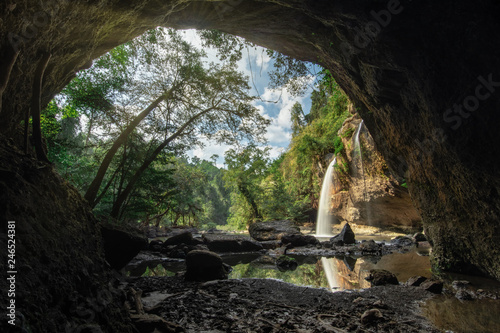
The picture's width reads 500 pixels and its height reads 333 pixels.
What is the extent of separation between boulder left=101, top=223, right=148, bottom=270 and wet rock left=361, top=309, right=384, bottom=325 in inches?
225

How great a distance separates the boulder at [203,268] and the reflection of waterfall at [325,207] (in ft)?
57.5

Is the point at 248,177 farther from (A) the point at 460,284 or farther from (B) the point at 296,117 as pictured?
(A) the point at 460,284

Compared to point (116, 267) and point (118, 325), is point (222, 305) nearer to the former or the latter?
point (118, 325)

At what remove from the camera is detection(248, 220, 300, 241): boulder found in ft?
50.8

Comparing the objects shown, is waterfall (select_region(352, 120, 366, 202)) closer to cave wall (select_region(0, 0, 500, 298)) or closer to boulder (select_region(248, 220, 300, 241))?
boulder (select_region(248, 220, 300, 241))

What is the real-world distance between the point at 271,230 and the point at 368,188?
8.44m

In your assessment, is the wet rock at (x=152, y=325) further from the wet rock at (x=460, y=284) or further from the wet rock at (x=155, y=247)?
the wet rock at (x=155, y=247)

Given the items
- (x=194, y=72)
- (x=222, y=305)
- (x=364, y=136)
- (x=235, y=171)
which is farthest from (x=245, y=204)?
(x=222, y=305)

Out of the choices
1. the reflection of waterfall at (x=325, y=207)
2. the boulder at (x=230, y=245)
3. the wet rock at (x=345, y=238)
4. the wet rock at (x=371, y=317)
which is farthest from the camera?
the reflection of waterfall at (x=325, y=207)

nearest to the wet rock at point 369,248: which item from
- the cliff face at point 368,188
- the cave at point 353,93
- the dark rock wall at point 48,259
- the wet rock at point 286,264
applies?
the cave at point 353,93

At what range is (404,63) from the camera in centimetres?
510

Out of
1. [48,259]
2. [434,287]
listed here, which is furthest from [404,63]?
[48,259]

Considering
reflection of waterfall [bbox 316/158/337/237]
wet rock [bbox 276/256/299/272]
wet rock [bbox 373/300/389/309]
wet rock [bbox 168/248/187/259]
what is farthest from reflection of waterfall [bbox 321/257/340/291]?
reflection of waterfall [bbox 316/158/337/237]

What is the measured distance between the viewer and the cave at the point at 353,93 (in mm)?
2207
